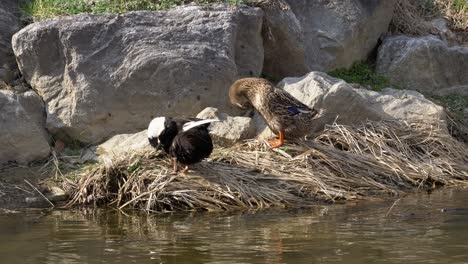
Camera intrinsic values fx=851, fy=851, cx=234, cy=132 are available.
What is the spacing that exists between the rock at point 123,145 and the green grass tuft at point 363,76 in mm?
3181

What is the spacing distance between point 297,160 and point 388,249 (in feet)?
8.30

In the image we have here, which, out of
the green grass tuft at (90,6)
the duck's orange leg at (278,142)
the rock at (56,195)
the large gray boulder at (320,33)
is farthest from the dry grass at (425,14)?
the rock at (56,195)

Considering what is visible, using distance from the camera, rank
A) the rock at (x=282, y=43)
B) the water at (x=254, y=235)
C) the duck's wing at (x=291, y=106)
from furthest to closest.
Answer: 1. the rock at (x=282, y=43)
2. the duck's wing at (x=291, y=106)
3. the water at (x=254, y=235)

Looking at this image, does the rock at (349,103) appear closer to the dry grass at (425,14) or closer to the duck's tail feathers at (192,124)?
the duck's tail feathers at (192,124)

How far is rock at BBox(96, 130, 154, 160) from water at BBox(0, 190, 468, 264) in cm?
99

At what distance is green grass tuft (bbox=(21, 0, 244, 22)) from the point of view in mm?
9617

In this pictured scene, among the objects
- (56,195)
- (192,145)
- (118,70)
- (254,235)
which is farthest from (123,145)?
(254,235)

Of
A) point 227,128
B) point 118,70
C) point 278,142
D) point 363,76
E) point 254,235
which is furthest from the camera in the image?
point 363,76

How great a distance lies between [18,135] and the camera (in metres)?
8.43

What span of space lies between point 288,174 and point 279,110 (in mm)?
633

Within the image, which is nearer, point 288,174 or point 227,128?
point 288,174

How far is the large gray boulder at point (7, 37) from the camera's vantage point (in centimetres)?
938

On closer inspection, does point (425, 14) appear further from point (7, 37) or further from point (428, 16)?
point (7, 37)

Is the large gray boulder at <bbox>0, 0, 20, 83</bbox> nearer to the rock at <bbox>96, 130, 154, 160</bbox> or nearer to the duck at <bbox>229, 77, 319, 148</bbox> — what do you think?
the rock at <bbox>96, 130, 154, 160</bbox>
